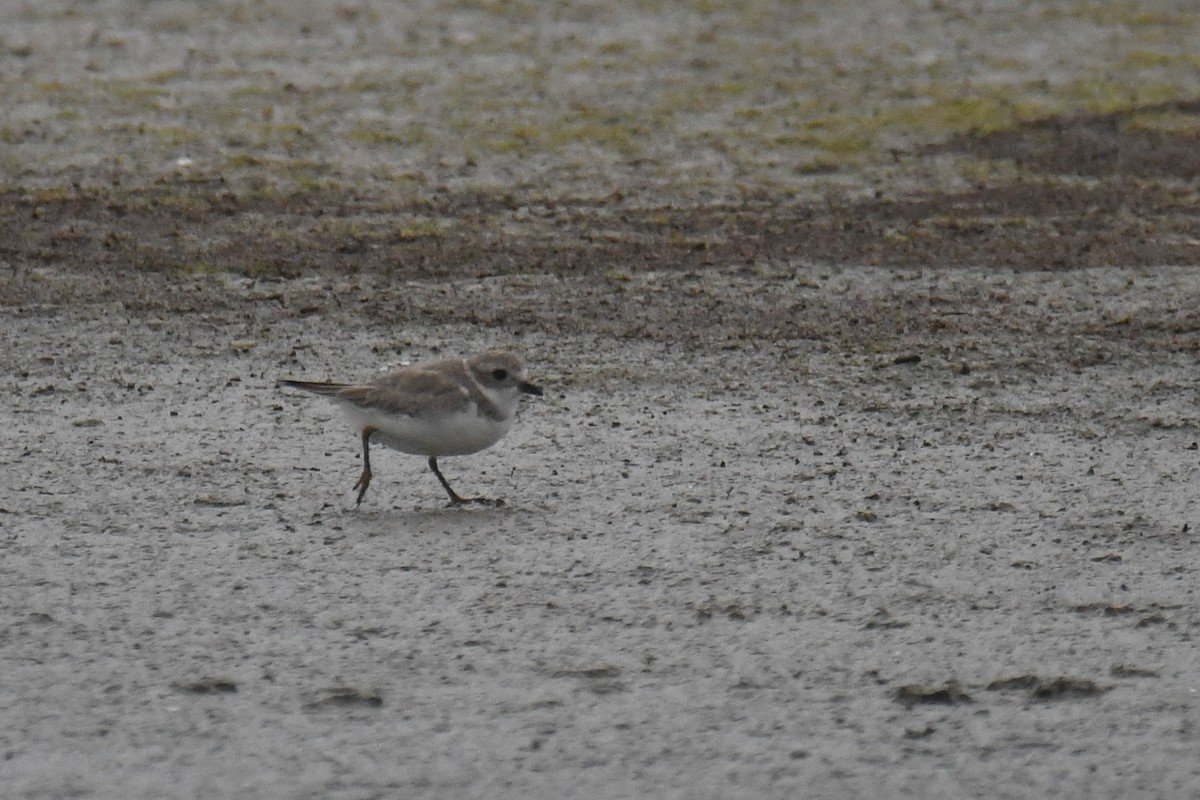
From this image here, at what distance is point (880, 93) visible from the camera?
15445 mm

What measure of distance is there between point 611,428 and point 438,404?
121 centimetres

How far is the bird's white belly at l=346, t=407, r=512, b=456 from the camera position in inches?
287

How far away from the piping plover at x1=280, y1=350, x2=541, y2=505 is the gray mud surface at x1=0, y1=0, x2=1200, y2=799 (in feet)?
0.78

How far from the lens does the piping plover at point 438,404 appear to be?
730 centimetres

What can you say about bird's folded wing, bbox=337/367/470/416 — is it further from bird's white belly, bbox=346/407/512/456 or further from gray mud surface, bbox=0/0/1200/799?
gray mud surface, bbox=0/0/1200/799

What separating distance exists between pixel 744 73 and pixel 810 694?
1107 centimetres

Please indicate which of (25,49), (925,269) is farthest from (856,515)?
(25,49)

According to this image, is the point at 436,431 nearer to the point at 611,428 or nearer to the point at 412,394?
the point at 412,394

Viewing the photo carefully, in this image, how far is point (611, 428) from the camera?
27.3ft

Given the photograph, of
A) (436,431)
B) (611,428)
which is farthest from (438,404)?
(611,428)

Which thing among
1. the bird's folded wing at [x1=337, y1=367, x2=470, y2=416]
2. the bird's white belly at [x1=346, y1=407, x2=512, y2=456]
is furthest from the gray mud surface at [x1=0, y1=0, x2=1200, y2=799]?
the bird's folded wing at [x1=337, y1=367, x2=470, y2=416]

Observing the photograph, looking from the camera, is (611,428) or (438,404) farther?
(611,428)

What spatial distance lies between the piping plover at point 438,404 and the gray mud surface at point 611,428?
0.24 m

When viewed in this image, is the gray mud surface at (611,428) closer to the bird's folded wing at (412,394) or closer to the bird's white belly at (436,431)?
the bird's white belly at (436,431)
